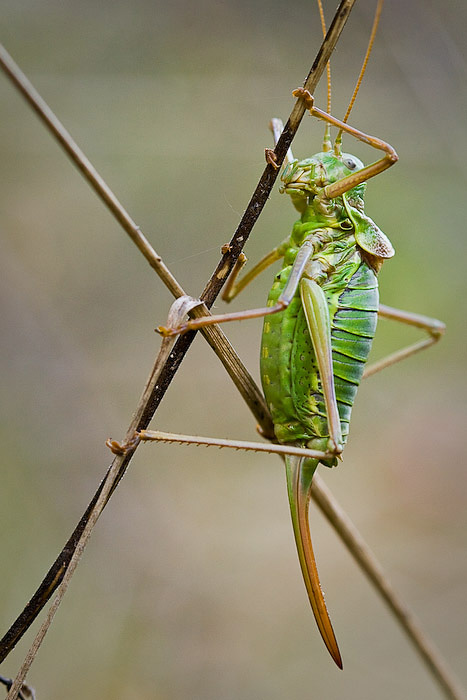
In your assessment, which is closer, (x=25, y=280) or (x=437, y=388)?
(x=25, y=280)

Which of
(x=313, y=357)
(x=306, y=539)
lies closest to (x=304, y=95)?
(x=313, y=357)

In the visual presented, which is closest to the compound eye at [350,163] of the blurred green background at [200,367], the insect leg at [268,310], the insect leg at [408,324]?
the insect leg at [268,310]

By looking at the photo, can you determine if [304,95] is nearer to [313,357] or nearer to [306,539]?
[313,357]

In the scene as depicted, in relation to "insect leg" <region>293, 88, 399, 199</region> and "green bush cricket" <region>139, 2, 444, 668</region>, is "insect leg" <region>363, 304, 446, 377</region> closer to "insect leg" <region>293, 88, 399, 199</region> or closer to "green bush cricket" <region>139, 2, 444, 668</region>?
"green bush cricket" <region>139, 2, 444, 668</region>

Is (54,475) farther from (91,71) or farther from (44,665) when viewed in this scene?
(91,71)

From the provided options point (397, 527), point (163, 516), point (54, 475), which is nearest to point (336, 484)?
point (397, 527)

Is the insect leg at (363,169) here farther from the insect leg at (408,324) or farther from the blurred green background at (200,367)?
the blurred green background at (200,367)

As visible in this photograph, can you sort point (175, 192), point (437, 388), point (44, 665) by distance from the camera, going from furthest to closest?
point (437, 388) → point (175, 192) → point (44, 665)
